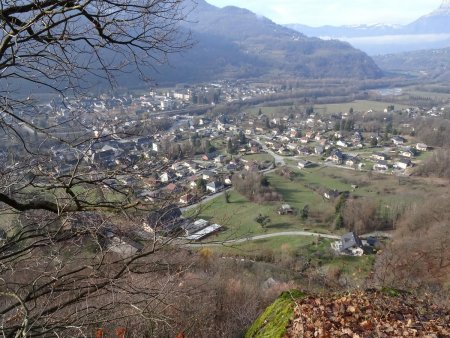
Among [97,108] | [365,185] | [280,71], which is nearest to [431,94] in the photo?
[280,71]

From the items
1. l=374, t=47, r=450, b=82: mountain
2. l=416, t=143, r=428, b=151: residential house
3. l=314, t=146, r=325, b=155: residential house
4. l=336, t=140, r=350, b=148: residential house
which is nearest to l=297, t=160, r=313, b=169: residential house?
l=314, t=146, r=325, b=155: residential house

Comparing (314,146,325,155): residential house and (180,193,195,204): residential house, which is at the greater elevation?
Answer: (180,193,195,204): residential house

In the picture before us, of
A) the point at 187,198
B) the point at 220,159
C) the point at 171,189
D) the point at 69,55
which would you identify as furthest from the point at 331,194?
the point at 69,55

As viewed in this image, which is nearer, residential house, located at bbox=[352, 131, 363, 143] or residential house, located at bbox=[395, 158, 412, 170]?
residential house, located at bbox=[395, 158, 412, 170]

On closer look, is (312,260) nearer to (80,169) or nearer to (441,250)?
(441,250)

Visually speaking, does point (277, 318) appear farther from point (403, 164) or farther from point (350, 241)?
point (403, 164)

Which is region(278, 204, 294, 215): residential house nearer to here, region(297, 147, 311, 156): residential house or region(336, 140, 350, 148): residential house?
region(297, 147, 311, 156): residential house
